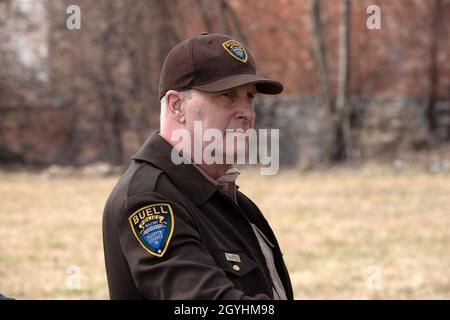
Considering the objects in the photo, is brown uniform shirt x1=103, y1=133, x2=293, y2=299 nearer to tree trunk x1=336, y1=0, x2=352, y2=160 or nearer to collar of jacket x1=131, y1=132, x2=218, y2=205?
collar of jacket x1=131, y1=132, x2=218, y2=205

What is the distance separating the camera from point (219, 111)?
2.18m

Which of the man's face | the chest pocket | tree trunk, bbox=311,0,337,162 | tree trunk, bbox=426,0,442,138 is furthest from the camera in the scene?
tree trunk, bbox=426,0,442,138

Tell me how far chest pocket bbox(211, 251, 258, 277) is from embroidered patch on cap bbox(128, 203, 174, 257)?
6.7 inches

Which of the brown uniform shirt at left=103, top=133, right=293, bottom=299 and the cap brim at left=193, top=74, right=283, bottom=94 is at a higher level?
the cap brim at left=193, top=74, right=283, bottom=94

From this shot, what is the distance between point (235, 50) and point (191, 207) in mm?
437

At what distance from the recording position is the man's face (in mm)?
2166

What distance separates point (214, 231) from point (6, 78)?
1317 cm

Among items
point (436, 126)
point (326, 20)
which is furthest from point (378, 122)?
point (326, 20)

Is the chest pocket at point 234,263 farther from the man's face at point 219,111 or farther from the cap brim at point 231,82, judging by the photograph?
the cap brim at point 231,82

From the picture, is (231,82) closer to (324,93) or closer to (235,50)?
(235,50)

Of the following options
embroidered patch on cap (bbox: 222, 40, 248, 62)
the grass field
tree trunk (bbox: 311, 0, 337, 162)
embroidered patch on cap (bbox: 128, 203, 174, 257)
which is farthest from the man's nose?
tree trunk (bbox: 311, 0, 337, 162)

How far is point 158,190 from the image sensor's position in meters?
2.06

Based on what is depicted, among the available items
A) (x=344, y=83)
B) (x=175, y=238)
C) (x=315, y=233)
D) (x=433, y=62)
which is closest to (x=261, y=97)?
(x=344, y=83)

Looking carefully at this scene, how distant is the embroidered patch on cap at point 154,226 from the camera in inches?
75.3
